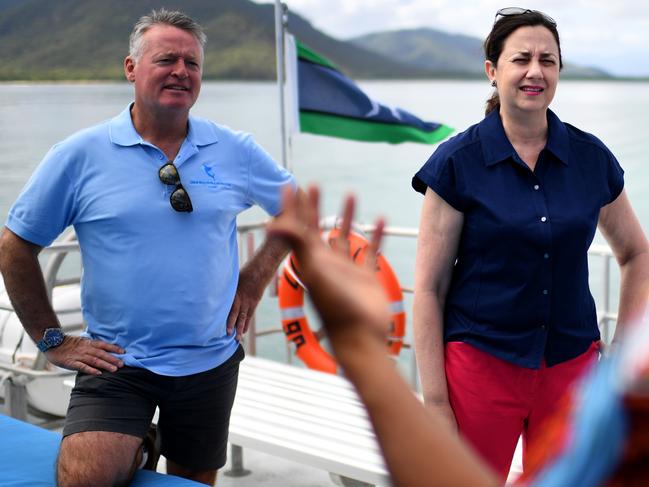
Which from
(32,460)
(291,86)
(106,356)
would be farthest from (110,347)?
(291,86)

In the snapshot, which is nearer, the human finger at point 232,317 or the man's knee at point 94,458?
the man's knee at point 94,458

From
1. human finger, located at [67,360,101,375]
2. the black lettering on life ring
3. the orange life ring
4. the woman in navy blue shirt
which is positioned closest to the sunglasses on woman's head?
the woman in navy blue shirt

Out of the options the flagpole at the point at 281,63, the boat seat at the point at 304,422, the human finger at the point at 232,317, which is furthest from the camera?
the flagpole at the point at 281,63

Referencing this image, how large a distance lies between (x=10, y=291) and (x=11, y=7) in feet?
52.2

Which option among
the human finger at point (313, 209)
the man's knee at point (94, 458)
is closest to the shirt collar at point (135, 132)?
the man's knee at point (94, 458)

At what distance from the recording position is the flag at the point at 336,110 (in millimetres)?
4547

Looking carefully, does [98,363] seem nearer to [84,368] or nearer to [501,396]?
[84,368]

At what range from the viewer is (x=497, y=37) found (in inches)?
72.2

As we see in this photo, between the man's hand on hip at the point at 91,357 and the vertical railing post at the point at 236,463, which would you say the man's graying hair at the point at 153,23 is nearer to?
the man's hand on hip at the point at 91,357

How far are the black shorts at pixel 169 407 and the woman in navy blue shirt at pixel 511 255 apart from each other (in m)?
0.53

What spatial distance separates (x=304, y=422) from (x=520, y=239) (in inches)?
43.6

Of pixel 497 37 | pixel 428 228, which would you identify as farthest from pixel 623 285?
pixel 497 37

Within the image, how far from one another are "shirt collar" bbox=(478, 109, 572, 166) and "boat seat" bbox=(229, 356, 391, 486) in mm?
714

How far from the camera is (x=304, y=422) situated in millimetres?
2557
